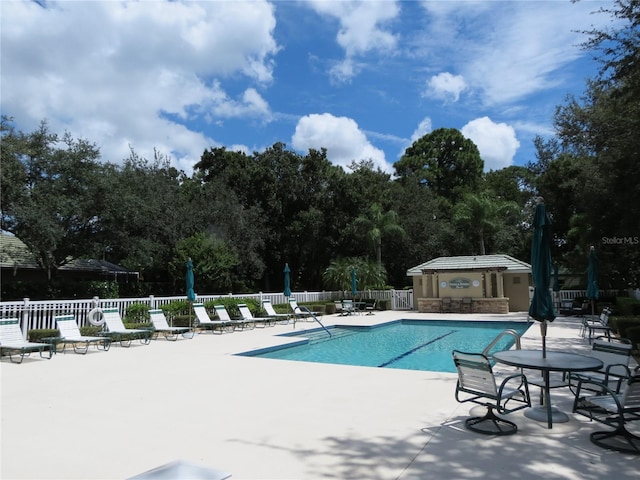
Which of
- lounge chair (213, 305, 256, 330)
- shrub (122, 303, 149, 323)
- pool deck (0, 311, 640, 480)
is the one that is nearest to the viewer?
pool deck (0, 311, 640, 480)

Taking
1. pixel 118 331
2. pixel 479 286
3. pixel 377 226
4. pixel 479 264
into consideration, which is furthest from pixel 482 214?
pixel 118 331

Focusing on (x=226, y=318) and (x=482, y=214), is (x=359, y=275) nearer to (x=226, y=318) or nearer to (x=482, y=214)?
(x=482, y=214)

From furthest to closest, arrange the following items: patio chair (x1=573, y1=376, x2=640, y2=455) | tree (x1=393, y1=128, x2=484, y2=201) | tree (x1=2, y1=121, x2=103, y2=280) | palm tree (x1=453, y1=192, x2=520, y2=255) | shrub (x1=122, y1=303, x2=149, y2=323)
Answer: tree (x1=393, y1=128, x2=484, y2=201)
palm tree (x1=453, y1=192, x2=520, y2=255)
tree (x1=2, y1=121, x2=103, y2=280)
shrub (x1=122, y1=303, x2=149, y2=323)
patio chair (x1=573, y1=376, x2=640, y2=455)

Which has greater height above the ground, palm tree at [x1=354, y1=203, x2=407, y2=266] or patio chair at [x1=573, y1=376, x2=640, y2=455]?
palm tree at [x1=354, y1=203, x2=407, y2=266]

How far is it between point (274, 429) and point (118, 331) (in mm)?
8994

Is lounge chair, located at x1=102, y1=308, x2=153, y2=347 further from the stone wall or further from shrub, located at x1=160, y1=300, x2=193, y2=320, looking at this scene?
the stone wall

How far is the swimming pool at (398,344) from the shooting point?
11234 millimetres

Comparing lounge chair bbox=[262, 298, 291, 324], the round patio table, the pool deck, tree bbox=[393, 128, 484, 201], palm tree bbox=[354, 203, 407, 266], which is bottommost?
the pool deck

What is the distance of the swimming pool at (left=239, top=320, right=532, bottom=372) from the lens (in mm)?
11234

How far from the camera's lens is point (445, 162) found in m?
51.2

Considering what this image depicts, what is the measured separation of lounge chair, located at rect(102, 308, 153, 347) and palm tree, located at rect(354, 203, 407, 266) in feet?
64.1

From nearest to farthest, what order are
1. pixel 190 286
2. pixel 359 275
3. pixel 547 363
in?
pixel 547 363 < pixel 190 286 < pixel 359 275

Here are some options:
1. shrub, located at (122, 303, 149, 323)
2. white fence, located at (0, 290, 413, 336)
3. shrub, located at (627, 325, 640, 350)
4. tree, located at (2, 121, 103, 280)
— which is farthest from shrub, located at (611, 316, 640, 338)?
tree, located at (2, 121, 103, 280)

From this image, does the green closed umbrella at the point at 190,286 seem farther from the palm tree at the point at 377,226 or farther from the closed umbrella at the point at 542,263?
the palm tree at the point at 377,226
